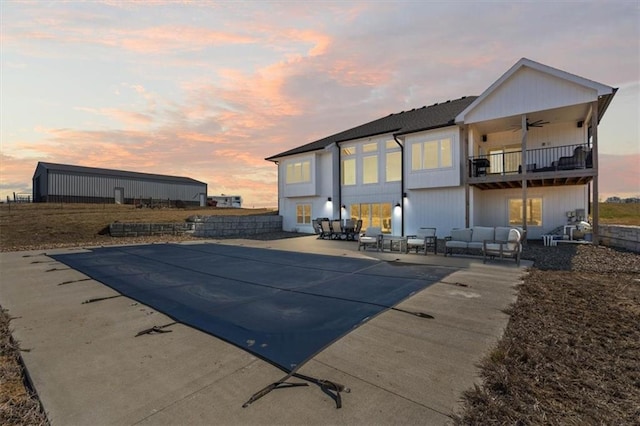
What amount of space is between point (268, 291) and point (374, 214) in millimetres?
12528

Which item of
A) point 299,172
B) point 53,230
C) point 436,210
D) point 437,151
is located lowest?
point 53,230

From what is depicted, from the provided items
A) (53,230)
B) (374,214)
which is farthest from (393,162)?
(53,230)

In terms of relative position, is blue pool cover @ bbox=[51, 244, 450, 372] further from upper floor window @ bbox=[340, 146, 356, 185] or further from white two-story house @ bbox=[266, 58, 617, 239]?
upper floor window @ bbox=[340, 146, 356, 185]

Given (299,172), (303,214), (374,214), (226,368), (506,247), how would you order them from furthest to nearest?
(303,214)
(299,172)
(374,214)
(506,247)
(226,368)

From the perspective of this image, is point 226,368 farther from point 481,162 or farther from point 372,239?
point 481,162

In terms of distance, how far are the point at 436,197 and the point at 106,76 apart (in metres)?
15.1

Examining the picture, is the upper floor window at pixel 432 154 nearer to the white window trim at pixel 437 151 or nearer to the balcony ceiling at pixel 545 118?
the white window trim at pixel 437 151

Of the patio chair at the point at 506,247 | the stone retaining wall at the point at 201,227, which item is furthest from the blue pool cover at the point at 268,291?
the stone retaining wall at the point at 201,227

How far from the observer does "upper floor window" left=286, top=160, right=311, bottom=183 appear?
65.1 feet

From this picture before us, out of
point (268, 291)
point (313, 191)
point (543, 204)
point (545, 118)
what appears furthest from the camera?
point (313, 191)

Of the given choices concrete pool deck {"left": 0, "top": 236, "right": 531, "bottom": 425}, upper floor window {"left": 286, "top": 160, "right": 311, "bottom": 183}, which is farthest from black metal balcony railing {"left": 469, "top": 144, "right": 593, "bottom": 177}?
concrete pool deck {"left": 0, "top": 236, "right": 531, "bottom": 425}

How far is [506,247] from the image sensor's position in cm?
873

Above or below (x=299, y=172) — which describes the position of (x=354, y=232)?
below

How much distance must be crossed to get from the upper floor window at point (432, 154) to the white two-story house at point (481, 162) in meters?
0.05
